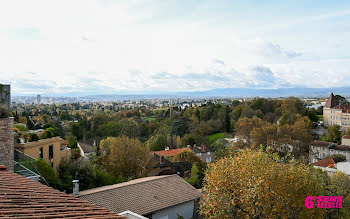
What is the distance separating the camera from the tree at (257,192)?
9.09 meters

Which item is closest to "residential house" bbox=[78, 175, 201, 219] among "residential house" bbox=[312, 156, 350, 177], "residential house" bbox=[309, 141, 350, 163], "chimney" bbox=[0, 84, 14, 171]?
"chimney" bbox=[0, 84, 14, 171]

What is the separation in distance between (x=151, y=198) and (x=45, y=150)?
25.4 ft

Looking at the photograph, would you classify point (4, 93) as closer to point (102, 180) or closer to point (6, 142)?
point (6, 142)

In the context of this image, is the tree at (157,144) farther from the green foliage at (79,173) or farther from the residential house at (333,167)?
the green foliage at (79,173)

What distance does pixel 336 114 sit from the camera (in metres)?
52.8

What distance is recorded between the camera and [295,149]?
35656 millimetres

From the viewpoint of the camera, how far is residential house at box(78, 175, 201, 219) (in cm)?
1247

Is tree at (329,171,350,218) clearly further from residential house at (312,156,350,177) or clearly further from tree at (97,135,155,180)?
tree at (97,135,155,180)

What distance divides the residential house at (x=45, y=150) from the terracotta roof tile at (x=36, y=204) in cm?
1111

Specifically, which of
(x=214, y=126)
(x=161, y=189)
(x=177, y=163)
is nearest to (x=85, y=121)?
(x=214, y=126)

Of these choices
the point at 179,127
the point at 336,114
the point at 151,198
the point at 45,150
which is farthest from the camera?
the point at 179,127

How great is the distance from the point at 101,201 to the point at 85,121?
45819 millimetres

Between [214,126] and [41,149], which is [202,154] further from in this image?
[41,149]

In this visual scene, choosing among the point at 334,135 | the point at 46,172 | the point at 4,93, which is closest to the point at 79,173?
the point at 46,172
